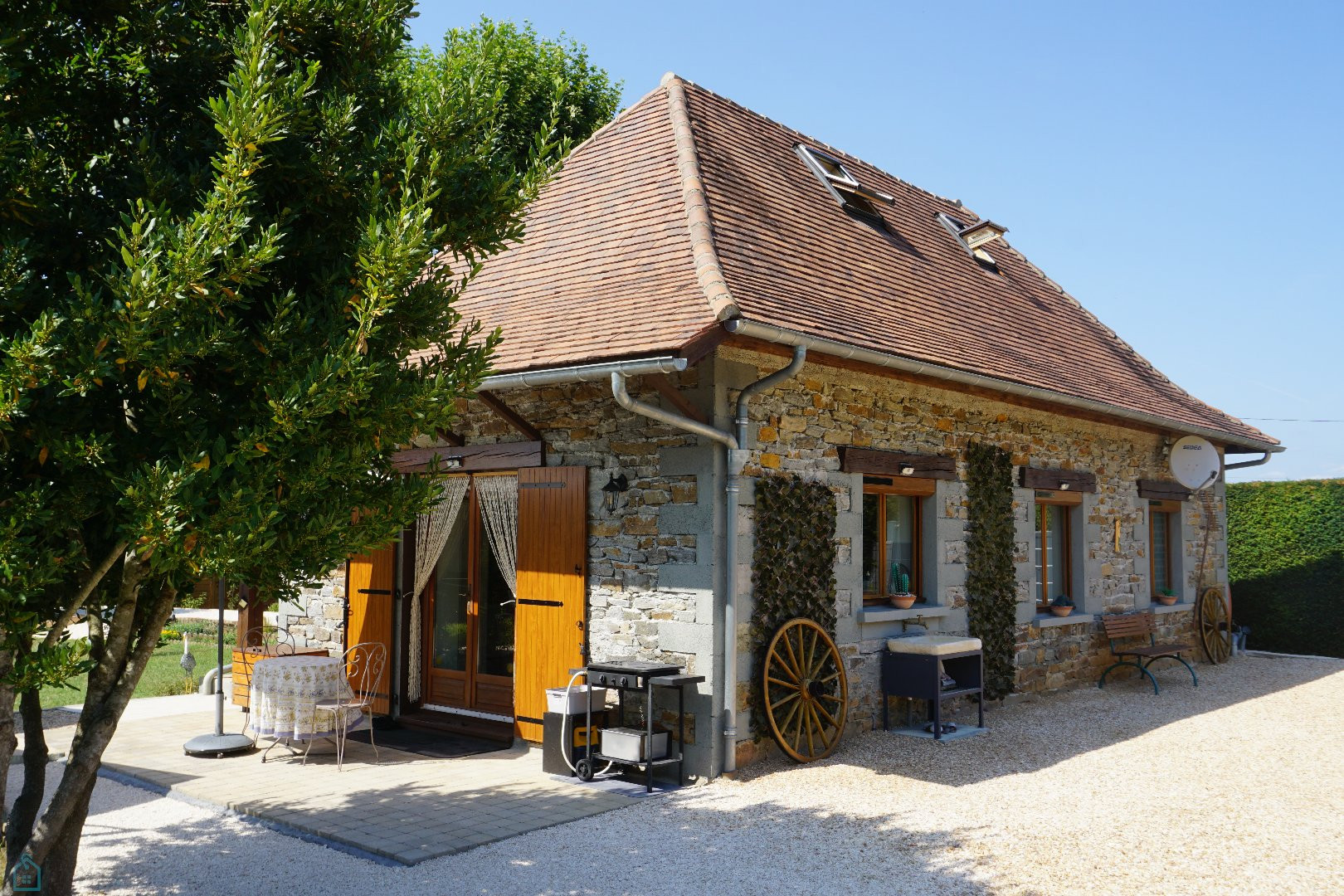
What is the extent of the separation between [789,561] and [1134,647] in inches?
246

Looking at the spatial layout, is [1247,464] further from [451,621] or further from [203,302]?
[203,302]

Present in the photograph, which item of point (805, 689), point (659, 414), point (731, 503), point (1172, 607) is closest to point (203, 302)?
point (659, 414)

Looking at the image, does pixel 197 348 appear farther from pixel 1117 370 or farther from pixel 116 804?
pixel 1117 370

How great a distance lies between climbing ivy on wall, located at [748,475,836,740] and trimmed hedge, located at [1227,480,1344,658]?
10.2 meters

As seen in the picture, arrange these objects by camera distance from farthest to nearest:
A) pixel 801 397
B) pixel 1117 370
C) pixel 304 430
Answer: pixel 1117 370 < pixel 801 397 < pixel 304 430

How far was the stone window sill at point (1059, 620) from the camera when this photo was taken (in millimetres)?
10531

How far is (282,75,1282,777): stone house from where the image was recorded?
23.3ft

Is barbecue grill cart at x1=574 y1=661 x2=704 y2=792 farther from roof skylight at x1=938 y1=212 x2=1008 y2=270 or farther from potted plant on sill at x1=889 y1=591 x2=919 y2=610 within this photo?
roof skylight at x1=938 y1=212 x2=1008 y2=270

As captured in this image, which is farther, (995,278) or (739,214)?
(995,278)

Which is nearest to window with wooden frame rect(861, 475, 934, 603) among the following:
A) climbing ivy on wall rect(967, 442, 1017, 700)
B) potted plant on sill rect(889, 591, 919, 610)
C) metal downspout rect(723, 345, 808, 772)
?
potted plant on sill rect(889, 591, 919, 610)

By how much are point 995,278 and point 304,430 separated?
1046 centimetres

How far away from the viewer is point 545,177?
15.3 ft

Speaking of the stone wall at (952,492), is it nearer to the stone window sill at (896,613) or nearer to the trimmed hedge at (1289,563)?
the stone window sill at (896,613)

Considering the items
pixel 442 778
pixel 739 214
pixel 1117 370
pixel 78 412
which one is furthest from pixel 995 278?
pixel 78 412
